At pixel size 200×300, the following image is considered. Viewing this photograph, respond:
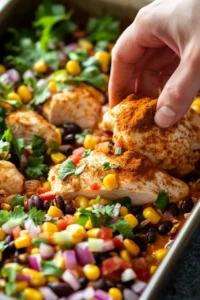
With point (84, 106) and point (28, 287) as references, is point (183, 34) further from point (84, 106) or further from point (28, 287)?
point (28, 287)

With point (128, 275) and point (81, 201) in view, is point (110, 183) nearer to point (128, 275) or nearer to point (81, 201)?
point (81, 201)

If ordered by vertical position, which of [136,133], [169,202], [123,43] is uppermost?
[123,43]

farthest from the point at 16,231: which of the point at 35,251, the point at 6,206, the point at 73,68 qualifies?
the point at 73,68

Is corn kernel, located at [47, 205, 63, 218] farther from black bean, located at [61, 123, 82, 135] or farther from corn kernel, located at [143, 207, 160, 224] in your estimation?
black bean, located at [61, 123, 82, 135]

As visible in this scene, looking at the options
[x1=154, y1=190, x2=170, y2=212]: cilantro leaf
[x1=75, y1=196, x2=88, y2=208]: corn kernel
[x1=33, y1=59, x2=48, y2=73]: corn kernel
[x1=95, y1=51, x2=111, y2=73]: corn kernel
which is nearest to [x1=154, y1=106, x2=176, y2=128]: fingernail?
[x1=154, y1=190, x2=170, y2=212]: cilantro leaf

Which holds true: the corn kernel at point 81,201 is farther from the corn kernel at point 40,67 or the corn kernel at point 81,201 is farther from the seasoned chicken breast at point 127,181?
the corn kernel at point 40,67

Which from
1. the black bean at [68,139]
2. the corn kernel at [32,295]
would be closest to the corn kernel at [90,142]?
the black bean at [68,139]

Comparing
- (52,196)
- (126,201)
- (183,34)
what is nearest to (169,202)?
(126,201)

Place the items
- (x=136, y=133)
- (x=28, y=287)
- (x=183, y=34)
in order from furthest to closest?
1. (x=136, y=133)
2. (x=183, y=34)
3. (x=28, y=287)
